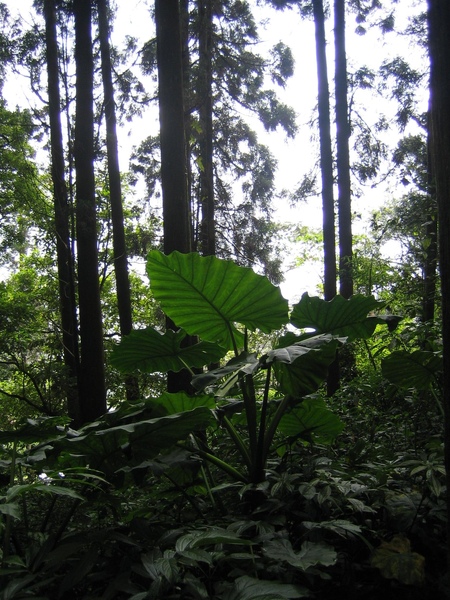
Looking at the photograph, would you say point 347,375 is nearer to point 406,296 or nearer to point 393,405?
point 406,296

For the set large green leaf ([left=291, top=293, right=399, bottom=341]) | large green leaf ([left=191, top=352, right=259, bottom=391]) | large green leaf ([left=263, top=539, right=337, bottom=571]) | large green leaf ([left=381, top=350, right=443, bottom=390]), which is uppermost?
large green leaf ([left=291, top=293, right=399, bottom=341])

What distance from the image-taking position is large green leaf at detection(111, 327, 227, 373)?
2.93 m

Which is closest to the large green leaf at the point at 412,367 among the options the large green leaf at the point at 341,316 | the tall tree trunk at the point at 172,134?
the large green leaf at the point at 341,316

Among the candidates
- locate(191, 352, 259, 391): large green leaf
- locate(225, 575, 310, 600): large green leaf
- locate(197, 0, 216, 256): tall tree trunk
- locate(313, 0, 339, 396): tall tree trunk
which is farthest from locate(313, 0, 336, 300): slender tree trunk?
locate(225, 575, 310, 600): large green leaf

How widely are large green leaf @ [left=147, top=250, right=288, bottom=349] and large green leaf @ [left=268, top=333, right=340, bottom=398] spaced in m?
0.40

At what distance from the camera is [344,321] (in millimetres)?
2938

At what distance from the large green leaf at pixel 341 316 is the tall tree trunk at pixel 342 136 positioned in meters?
7.86

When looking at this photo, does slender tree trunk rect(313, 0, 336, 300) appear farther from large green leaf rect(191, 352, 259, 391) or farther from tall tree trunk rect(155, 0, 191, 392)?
large green leaf rect(191, 352, 259, 391)

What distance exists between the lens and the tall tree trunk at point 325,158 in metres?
10.0

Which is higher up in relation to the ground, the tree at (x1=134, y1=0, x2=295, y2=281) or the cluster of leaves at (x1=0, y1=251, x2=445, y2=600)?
the tree at (x1=134, y1=0, x2=295, y2=281)

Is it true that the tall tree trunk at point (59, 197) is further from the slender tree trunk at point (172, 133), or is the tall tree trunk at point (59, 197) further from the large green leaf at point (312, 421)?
A: the large green leaf at point (312, 421)

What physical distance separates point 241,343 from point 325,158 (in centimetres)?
847

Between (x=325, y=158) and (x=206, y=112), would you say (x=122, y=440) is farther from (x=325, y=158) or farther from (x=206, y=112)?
(x=206, y=112)

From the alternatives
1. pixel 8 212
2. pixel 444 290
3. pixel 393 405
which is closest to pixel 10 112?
pixel 8 212
